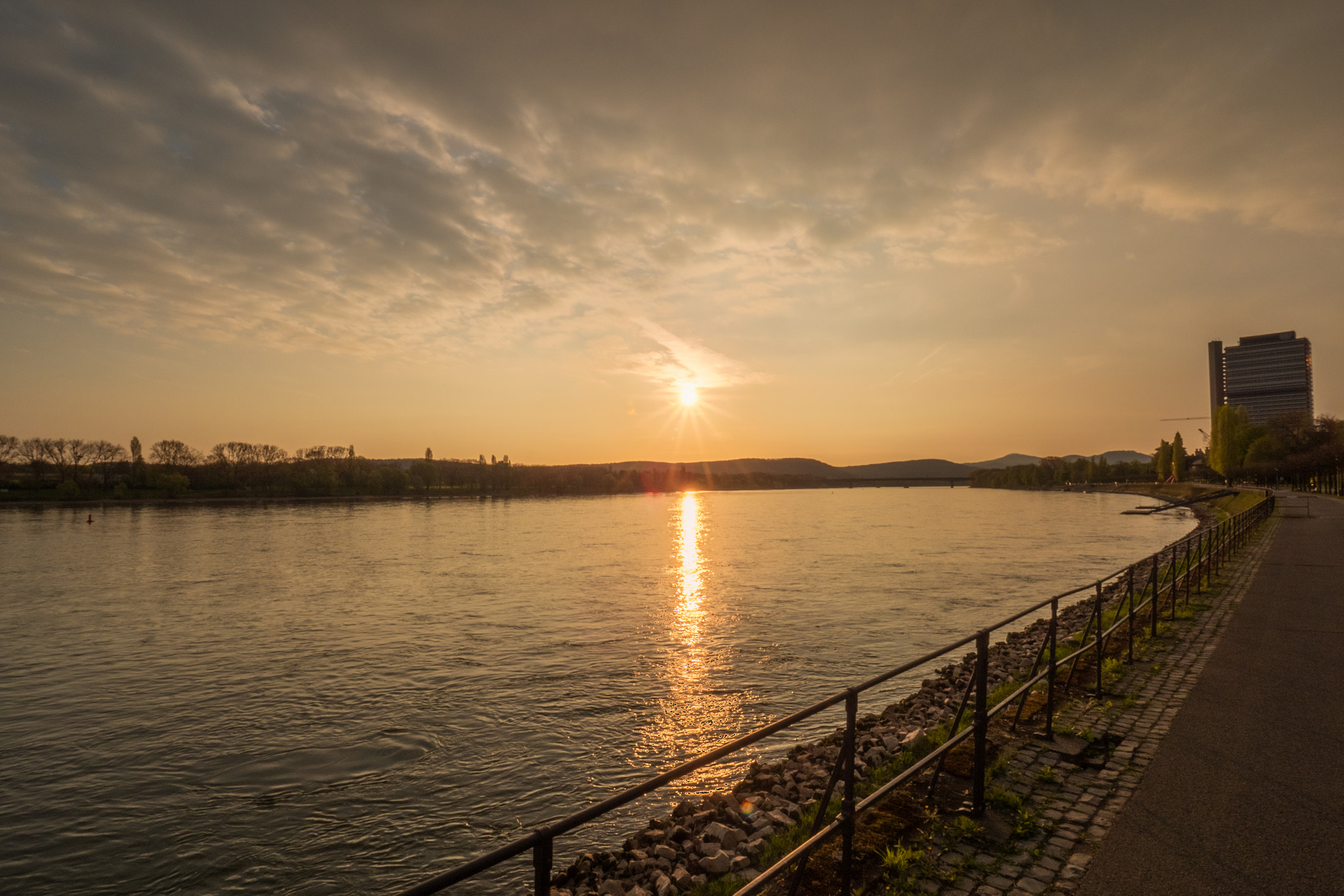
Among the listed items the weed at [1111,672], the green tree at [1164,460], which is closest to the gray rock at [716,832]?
the weed at [1111,672]

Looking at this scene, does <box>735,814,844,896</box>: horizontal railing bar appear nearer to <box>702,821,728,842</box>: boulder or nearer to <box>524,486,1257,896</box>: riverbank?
<box>524,486,1257,896</box>: riverbank

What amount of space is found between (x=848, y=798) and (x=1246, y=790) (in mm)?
4879

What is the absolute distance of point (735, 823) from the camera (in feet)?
31.6

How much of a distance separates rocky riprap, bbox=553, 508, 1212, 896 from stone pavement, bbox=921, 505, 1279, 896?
1656mm

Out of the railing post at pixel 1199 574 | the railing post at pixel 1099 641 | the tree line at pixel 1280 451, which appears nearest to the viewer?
the railing post at pixel 1099 641

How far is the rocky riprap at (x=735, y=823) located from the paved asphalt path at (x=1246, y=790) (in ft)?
9.28

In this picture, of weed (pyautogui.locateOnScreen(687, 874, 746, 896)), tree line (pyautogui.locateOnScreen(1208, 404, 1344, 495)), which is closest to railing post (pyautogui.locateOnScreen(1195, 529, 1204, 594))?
weed (pyautogui.locateOnScreen(687, 874, 746, 896))

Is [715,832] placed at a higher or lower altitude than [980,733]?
lower

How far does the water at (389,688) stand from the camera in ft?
36.7

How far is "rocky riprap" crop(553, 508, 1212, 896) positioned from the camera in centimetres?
838

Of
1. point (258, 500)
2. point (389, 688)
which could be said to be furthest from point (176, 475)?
point (389, 688)

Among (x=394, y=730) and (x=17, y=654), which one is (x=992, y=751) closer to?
(x=394, y=730)

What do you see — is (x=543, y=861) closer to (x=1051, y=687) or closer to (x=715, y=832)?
(x=715, y=832)

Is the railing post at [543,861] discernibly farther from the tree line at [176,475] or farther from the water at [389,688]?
the tree line at [176,475]
